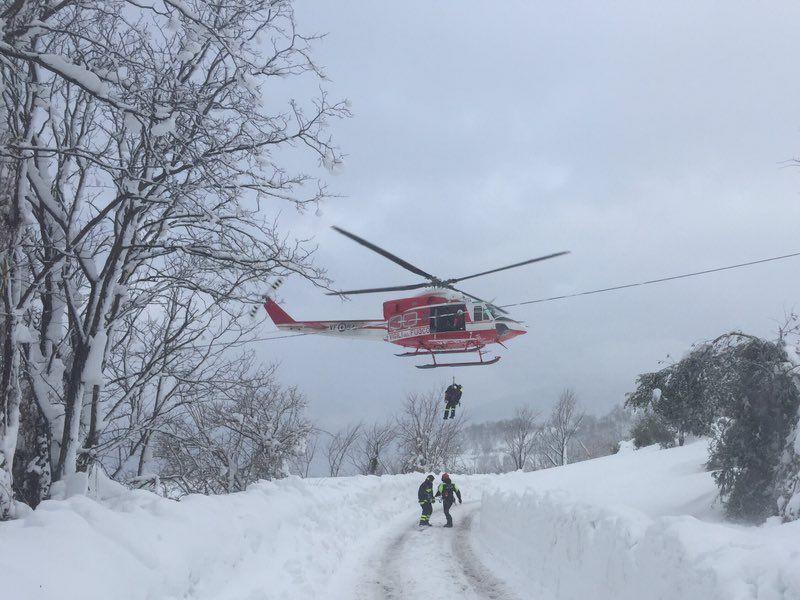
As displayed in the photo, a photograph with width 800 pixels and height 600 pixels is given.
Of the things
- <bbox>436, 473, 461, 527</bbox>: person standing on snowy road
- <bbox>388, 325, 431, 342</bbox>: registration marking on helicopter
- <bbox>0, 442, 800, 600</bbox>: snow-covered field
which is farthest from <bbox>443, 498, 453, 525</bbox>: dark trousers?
<bbox>388, 325, 431, 342</bbox>: registration marking on helicopter

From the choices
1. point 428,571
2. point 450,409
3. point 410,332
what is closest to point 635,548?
point 428,571

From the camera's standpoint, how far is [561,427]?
2261 inches

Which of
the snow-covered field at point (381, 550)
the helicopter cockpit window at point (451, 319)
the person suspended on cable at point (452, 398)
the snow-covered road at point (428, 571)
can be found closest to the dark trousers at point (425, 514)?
the snow-covered field at point (381, 550)

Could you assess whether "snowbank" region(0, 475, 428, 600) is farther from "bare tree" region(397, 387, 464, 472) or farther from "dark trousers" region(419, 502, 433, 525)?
"bare tree" region(397, 387, 464, 472)

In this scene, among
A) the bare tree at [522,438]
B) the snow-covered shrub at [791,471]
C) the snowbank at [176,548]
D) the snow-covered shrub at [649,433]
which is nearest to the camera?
the snowbank at [176,548]

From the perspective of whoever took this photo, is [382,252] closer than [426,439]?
Yes

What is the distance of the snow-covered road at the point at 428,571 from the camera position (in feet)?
29.7

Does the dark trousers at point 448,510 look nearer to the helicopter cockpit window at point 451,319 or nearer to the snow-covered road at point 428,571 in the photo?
the snow-covered road at point 428,571

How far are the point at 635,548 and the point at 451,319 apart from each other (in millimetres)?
8370

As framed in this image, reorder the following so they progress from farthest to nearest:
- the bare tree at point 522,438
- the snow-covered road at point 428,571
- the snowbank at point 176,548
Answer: the bare tree at point 522,438 → the snow-covered road at point 428,571 → the snowbank at point 176,548

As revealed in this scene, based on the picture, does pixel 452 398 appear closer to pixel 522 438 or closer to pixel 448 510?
pixel 448 510

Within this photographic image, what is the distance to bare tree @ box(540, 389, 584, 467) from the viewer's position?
187 feet

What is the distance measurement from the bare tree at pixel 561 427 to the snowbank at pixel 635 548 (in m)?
42.2

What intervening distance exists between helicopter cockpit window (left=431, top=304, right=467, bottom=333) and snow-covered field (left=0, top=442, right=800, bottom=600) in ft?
15.5
